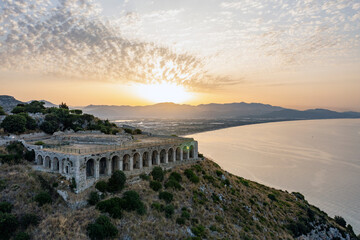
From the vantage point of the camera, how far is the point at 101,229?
76.5 feet

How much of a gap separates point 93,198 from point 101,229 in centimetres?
593

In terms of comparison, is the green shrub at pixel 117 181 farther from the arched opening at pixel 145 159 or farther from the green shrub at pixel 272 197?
the green shrub at pixel 272 197

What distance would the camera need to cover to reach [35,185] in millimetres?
28891

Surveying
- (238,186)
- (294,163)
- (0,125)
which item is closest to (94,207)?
(238,186)

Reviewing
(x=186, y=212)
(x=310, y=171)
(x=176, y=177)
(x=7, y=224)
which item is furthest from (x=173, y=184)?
(x=310, y=171)

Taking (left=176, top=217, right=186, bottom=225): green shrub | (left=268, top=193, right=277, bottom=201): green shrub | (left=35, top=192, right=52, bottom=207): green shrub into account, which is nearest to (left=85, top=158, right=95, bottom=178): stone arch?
(left=35, top=192, right=52, bottom=207): green shrub

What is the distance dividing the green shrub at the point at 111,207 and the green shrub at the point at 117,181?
10.9ft

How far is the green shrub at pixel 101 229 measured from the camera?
23.0 meters

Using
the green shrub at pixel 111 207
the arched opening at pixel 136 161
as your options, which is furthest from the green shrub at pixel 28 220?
the arched opening at pixel 136 161

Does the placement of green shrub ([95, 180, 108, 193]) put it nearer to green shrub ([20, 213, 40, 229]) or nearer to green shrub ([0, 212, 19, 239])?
green shrub ([20, 213, 40, 229])

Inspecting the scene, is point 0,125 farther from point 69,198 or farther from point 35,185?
point 69,198

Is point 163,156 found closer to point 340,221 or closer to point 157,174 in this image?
point 157,174

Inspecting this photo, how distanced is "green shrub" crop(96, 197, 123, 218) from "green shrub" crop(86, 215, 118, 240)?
4.86 feet

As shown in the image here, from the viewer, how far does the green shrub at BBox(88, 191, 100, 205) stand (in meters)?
28.0
